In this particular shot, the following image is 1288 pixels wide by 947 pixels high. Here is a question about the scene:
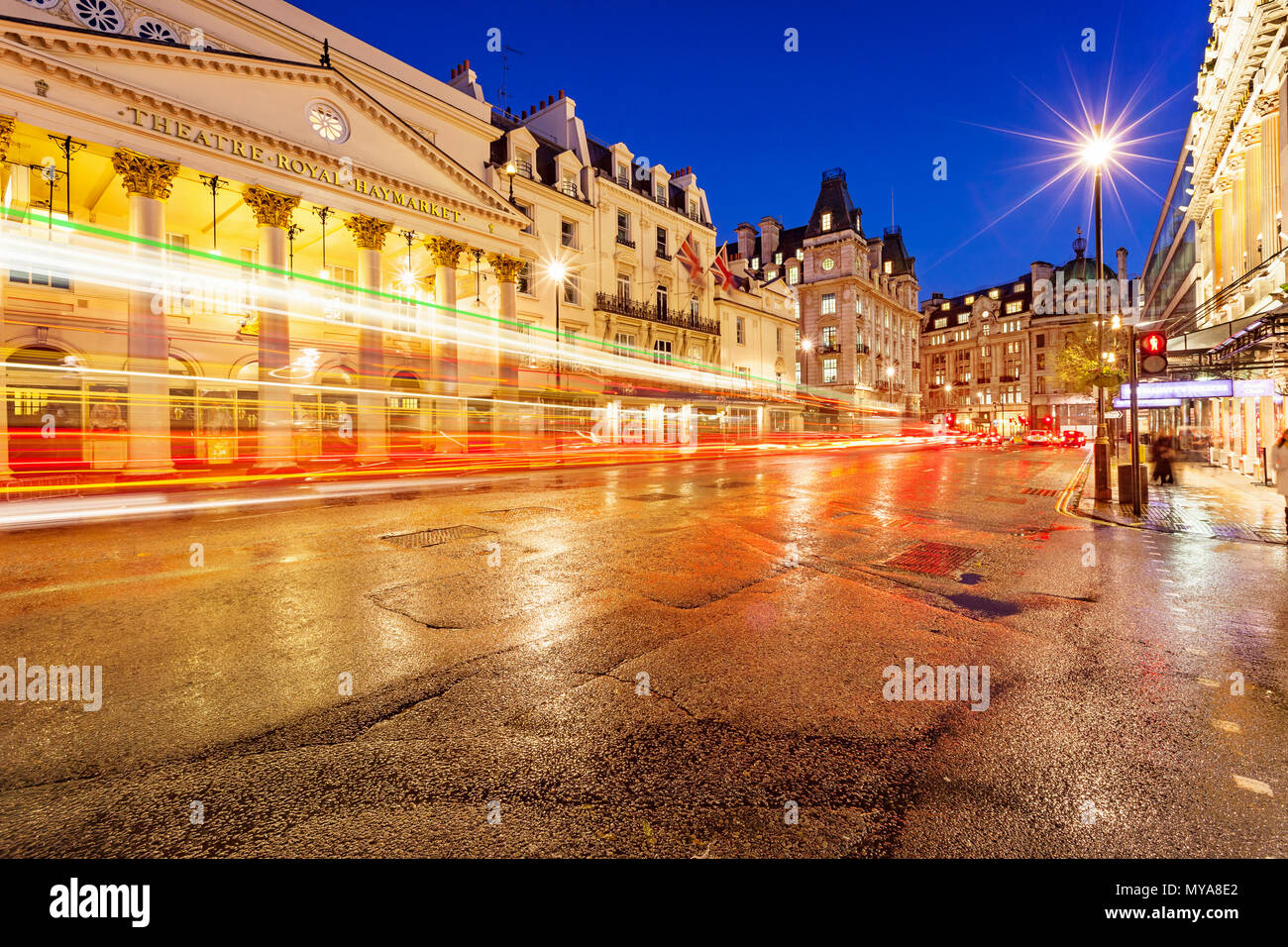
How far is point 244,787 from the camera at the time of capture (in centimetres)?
277

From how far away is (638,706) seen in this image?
3.63 metres

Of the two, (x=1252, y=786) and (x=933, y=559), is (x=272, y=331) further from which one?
(x=1252, y=786)

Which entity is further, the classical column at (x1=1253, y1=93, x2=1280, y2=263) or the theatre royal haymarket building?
the theatre royal haymarket building

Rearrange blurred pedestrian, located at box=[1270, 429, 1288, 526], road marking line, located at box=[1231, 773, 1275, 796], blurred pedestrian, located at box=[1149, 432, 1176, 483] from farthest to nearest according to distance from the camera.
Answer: blurred pedestrian, located at box=[1149, 432, 1176, 483] < blurred pedestrian, located at box=[1270, 429, 1288, 526] < road marking line, located at box=[1231, 773, 1275, 796]

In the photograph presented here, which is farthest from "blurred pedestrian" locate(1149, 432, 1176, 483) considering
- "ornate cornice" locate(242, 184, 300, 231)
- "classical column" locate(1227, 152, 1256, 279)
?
"ornate cornice" locate(242, 184, 300, 231)

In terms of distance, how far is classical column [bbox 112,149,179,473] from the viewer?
1836 centimetres

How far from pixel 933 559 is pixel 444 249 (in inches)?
1027

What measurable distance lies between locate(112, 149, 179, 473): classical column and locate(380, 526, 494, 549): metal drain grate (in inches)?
587

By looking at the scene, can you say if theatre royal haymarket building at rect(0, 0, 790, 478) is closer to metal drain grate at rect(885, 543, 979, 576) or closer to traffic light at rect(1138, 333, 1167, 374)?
metal drain grate at rect(885, 543, 979, 576)

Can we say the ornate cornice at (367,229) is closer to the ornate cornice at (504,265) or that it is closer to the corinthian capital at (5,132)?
the ornate cornice at (504,265)

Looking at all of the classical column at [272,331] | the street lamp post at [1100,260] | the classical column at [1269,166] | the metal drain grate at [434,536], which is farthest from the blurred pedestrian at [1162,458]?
the classical column at [272,331]

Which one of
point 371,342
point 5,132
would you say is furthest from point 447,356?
point 5,132
